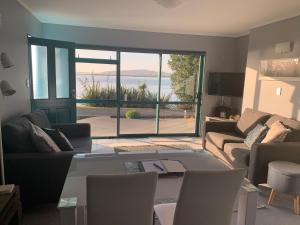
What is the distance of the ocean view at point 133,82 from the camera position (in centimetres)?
542

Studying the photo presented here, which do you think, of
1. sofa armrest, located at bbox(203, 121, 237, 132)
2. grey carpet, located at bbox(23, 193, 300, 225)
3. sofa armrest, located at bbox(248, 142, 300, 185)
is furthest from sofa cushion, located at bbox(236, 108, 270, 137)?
grey carpet, located at bbox(23, 193, 300, 225)

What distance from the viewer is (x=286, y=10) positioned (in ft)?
11.8

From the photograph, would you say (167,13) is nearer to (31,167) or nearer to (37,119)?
(37,119)

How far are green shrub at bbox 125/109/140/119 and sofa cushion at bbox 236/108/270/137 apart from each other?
7.85ft

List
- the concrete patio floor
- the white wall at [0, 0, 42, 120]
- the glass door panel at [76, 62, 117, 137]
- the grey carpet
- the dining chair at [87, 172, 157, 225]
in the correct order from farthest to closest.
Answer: the concrete patio floor, the glass door panel at [76, 62, 117, 137], the white wall at [0, 0, 42, 120], the grey carpet, the dining chair at [87, 172, 157, 225]

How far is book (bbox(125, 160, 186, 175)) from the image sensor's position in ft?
6.17

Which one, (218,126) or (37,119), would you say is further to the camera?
(218,126)

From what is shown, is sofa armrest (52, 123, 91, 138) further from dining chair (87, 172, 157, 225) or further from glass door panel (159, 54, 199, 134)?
dining chair (87, 172, 157, 225)

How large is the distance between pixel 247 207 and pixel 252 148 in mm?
1584

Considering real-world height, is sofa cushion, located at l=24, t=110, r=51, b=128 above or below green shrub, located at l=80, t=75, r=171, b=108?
below

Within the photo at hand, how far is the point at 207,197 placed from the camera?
140 cm

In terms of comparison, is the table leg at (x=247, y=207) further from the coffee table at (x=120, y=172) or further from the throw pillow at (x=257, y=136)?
the throw pillow at (x=257, y=136)

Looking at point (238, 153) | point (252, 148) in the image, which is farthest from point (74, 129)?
point (252, 148)

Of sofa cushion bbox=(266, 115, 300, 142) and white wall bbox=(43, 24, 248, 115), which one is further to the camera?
white wall bbox=(43, 24, 248, 115)
